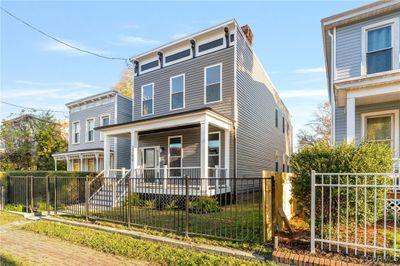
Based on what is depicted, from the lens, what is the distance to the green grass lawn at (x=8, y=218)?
29.5 ft

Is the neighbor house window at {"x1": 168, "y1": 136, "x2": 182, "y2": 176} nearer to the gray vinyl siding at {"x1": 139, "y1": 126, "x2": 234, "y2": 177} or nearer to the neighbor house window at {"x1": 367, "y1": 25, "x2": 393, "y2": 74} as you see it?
the gray vinyl siding at {"x1": 139, "y1": 126, "x2": 234, "y2": 177}

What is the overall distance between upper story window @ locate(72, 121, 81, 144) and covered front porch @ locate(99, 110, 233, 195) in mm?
9383

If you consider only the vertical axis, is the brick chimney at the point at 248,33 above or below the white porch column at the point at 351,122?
above

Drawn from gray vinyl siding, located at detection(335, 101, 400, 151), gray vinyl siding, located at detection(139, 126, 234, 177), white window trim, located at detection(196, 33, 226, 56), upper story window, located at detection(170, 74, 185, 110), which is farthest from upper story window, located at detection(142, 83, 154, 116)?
gray vinyl siding, located at detection(335, 101, 400, 151)

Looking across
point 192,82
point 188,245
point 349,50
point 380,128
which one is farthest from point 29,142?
point 380,128

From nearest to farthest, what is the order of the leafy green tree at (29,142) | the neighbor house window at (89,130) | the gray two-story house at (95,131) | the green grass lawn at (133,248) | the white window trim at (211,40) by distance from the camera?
the green grass lawn at (133,248) → the white window trim at (211,40) → the gray two-story house at (95,131) → the neighbor house window at (89,130) → the leafy green tree at (29,142)

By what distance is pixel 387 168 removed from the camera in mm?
5062

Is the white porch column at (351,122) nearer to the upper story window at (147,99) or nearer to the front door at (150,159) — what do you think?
the front door at (150,159)

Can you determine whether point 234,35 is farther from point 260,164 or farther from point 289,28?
point 260,164

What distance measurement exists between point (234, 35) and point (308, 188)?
8.86m

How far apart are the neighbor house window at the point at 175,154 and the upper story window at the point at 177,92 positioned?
177 cm

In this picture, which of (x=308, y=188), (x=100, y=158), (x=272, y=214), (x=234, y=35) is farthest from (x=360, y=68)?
(x=100, y=158)

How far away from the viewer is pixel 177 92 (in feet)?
45.9

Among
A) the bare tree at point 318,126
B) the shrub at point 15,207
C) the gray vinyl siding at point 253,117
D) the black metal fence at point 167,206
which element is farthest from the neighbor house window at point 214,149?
the bare tree at point 318,126
